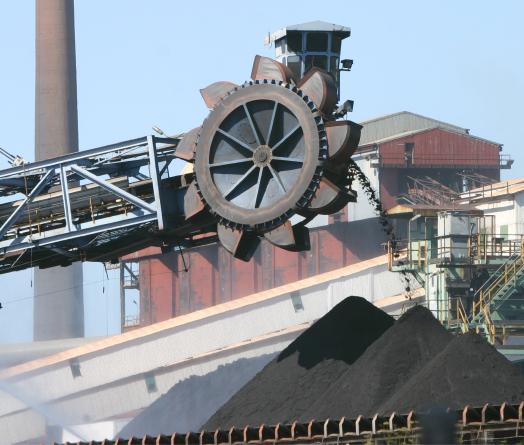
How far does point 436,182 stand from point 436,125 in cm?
987

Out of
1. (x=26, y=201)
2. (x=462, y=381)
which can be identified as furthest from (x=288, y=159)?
(x=26, y=201)

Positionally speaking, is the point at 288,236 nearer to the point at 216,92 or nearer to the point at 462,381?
the point at 216,92

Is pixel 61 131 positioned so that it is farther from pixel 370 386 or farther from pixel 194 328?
pixel 370 386

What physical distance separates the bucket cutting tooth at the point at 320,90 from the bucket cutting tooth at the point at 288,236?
92.2 inches

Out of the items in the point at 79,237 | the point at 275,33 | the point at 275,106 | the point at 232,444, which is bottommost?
the point at 232,444

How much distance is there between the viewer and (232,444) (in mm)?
24516

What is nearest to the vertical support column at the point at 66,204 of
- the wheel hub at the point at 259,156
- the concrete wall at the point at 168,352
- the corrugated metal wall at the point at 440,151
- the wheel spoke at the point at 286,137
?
the wheel hub at the point at 259,156

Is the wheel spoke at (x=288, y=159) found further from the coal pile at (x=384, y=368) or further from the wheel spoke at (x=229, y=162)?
the coal pile at (x=384, y=368)

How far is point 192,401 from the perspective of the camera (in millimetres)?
49719

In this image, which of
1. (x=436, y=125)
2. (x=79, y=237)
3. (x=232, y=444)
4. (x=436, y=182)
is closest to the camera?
(x=232, y=444)

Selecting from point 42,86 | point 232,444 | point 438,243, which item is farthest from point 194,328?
point 232,444

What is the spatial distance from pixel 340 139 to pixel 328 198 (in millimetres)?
1140

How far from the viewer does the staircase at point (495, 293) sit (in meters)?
44.2

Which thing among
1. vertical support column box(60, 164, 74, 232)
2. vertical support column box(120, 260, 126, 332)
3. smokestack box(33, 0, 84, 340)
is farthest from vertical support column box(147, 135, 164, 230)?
vertical support column box(120, 260, 126, 332)
